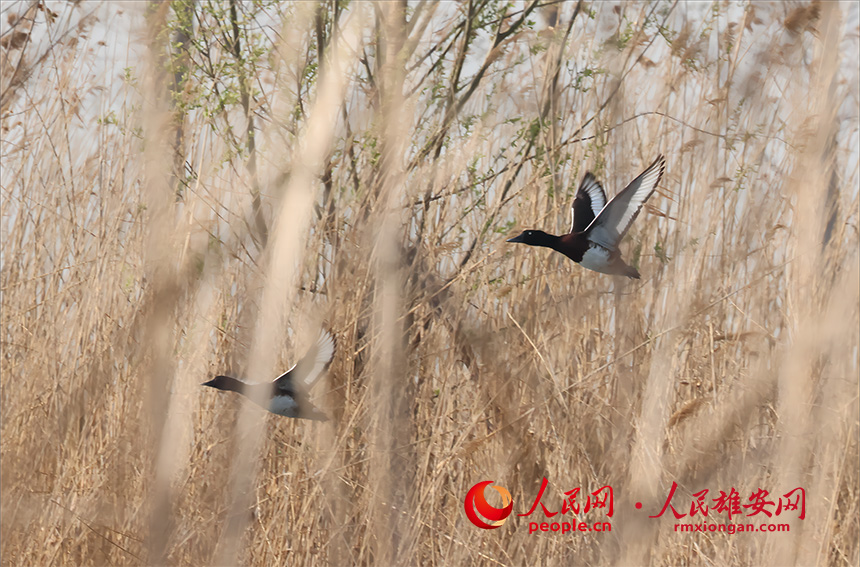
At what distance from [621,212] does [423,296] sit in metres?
0.62

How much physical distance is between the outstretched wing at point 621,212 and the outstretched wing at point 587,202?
0.13 metres

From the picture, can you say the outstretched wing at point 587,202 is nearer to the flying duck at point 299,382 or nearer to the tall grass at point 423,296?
the tall grass at point 423,296

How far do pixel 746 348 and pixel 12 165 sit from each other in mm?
2393

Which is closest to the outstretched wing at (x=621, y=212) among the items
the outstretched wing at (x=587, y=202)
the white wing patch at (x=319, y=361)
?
the outstretched wing at (x=587, y=202)

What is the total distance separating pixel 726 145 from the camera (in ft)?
7.55

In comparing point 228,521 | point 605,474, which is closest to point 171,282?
point 228,521

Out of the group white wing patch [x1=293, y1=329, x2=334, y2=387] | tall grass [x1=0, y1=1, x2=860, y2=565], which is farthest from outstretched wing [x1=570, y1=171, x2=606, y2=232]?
white wing patch [x1=293, y1=329, x2=334, y2=387]

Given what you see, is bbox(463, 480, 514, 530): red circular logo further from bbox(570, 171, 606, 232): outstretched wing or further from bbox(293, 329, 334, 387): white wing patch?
bbox(570, 171, 606, 232): outstretched wing

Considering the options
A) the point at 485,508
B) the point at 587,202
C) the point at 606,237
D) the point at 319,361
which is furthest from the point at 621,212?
the point at 485,508

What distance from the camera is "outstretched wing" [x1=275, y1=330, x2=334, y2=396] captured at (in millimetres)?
1859

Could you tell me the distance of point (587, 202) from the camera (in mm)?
2135

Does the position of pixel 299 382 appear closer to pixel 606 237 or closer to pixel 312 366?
pixel 312 366

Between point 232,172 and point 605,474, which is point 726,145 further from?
point 232,172

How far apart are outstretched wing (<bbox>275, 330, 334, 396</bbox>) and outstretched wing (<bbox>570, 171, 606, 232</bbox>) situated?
0.65 meters
